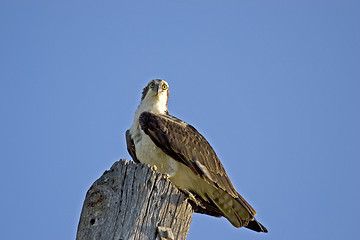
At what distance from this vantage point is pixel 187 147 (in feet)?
22.0

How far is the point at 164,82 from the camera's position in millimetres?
7816

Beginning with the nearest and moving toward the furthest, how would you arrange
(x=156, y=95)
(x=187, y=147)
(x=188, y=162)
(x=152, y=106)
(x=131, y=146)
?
(x=188, y=162)
(x=187, y=147)
(x=131, y=146)
(x=152, y=106)
(x=156, y=95)

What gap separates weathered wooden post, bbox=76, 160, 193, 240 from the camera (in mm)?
4039

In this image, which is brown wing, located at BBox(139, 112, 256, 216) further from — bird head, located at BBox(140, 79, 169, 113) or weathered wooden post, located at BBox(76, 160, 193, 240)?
weathered wooden post, located at BBox(76, 160, 193, 240)

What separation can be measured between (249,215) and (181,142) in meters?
1.30

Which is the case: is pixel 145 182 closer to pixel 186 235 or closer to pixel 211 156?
pixel 186 235

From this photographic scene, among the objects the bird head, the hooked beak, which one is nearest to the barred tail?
the bird head

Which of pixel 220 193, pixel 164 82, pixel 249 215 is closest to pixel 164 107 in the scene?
pixel 164 82

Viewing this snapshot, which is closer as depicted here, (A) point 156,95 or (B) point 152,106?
(B) point 152,106

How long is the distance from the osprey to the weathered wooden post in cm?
179

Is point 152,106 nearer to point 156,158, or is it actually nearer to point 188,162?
point 156,158

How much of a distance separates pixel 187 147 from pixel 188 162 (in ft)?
0.88

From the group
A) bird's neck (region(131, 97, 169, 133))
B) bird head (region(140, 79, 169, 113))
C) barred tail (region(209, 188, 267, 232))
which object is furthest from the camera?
bird head (region(140, 79, 169, 113))

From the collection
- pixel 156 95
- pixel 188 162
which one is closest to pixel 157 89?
pixel 156 95
